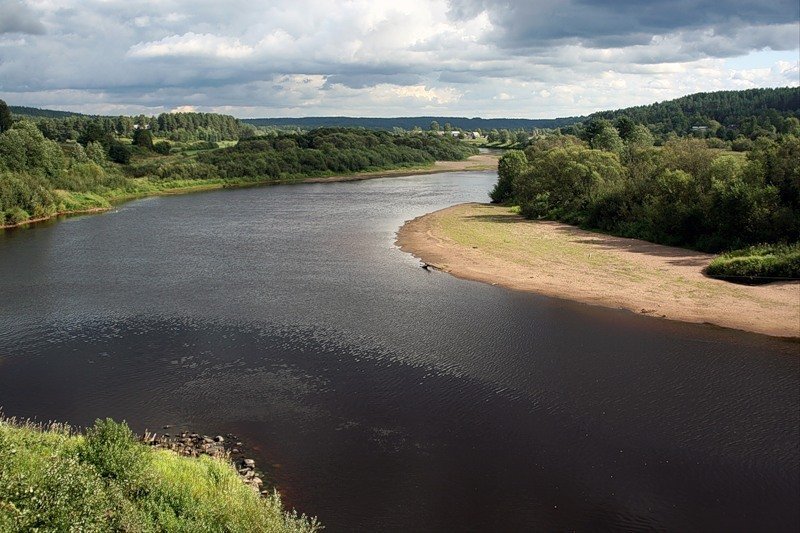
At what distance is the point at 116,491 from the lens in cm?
1305

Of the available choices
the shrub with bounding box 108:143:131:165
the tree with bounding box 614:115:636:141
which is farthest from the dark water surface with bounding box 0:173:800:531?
the tree with bounding box 614:115:636:141

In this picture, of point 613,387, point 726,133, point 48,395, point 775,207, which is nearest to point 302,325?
point 48,395

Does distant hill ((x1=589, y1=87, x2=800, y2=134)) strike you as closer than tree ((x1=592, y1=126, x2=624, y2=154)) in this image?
No

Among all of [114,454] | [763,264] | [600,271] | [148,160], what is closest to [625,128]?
[600,271]

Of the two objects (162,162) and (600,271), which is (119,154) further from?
(600,271)

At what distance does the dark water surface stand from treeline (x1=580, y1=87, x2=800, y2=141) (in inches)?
3400

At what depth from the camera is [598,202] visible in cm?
5703

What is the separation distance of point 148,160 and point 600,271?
318 feet

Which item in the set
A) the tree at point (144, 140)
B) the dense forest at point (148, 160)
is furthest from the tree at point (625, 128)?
the tree at point (144, 140)

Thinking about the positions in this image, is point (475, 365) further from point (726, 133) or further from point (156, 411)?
point (726, 133)

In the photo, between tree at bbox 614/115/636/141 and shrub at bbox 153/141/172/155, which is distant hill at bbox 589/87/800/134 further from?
shrub at bbox 153/141/172/155

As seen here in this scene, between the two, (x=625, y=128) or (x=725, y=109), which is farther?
(x=725, y=109)

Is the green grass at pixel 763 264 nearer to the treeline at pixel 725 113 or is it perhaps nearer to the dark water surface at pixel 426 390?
the dark water surface at pixel 426 390

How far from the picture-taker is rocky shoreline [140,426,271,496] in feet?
56.5
